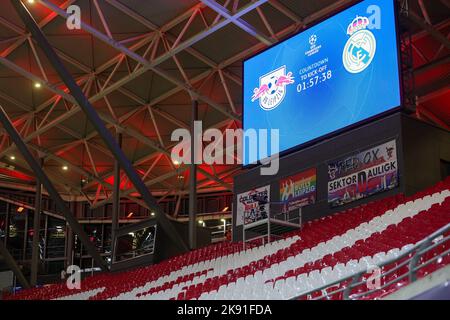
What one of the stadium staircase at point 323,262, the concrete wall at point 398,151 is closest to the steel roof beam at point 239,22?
the concrete wall at point 398,151

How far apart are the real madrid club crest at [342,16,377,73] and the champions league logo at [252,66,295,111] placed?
212 cm

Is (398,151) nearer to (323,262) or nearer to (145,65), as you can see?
(323,262)

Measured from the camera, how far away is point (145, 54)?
23953 millimetres

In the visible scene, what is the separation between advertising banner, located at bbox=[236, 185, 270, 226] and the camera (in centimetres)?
2025

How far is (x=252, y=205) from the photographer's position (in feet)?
68.9

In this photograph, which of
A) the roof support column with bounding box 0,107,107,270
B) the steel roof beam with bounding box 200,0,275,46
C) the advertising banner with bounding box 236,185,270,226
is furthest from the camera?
the roof support column with bounding box 0,107,107,270

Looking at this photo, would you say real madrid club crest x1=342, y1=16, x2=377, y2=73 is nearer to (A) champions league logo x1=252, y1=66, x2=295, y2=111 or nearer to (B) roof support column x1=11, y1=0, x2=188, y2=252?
(A) champions league logo x1=252, y1=66, x2=295, y2=111

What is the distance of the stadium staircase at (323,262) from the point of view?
783cm

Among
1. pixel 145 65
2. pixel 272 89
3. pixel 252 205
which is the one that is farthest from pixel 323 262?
pixel 145 65

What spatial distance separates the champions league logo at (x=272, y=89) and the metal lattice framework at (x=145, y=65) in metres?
1.68

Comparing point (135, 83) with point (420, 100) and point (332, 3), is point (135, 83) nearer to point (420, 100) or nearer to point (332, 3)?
point (332, 3)

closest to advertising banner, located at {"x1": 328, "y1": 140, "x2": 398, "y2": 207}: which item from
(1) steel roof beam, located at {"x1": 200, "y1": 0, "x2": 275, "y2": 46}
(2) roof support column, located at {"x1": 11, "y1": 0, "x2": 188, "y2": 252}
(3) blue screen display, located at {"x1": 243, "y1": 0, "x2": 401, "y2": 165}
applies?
(3) blue screen display, located at {"x1": 243, "y1": 0, "x2": 401, "y2": 165}

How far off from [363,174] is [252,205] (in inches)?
185
